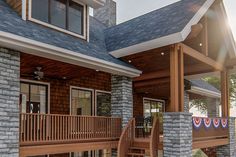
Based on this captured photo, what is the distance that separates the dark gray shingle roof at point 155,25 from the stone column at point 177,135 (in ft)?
9.59

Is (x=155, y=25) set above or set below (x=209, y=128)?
above

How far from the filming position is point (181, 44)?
10477 mm

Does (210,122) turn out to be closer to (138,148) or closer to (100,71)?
(138,148)

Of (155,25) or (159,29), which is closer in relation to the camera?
(159,29)

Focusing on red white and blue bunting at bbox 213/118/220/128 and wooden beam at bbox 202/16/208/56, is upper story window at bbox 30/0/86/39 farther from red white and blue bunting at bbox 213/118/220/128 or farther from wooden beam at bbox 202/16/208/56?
red white and blue bunting at bbox 213/118/220/128

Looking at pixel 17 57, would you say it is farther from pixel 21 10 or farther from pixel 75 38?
pixel 75 38

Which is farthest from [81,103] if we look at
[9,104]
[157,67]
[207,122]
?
[9,104]

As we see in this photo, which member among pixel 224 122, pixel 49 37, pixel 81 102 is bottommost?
pixel 224 122

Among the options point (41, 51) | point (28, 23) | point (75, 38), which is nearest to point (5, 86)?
point (41, 51)

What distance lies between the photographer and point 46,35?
30.8 feet

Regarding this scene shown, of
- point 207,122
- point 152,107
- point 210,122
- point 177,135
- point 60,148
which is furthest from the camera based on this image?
point 152,107

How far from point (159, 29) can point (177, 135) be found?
13.1 feet

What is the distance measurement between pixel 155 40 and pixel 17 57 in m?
4.77

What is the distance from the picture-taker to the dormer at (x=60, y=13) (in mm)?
9677
